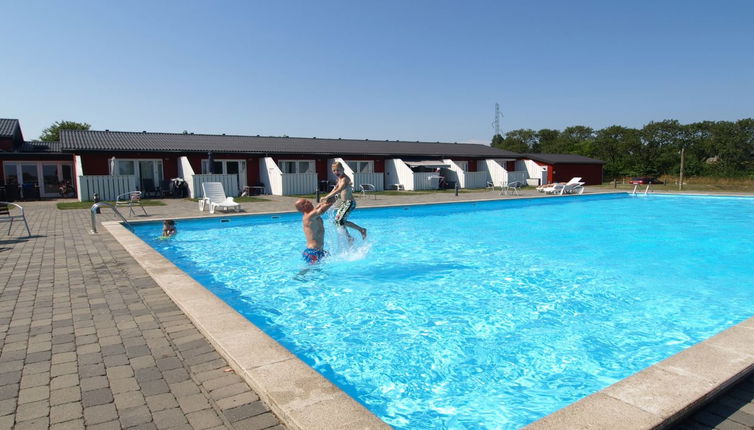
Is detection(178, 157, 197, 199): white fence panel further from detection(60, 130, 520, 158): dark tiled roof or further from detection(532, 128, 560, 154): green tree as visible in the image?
detection(532, 128, 560, 154): green tree

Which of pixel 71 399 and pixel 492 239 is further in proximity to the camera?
pixel 492 239

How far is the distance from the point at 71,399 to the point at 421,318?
3898mm

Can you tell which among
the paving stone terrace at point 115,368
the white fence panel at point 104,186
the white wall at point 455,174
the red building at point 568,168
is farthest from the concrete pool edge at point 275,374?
the red building at point 568,168

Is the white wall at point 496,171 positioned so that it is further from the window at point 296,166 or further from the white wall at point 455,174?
the window at point 296,166

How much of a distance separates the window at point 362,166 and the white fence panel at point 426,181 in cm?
336

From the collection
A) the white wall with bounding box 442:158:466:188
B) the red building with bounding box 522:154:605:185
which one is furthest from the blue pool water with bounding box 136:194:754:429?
the red building with bounding box 522:154:605:185

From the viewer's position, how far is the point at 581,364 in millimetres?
4516

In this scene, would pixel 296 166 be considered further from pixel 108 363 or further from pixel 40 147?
pixel 108 363

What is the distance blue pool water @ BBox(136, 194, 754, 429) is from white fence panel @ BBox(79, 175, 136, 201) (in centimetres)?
876

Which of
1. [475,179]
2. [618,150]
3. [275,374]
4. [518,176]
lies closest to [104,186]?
[275,374]

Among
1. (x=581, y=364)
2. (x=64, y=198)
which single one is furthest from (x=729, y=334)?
(x=64, y=198)

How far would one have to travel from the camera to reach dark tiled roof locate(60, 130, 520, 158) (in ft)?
72.3

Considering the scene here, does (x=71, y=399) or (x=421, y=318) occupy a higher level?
(x=71, y=399)

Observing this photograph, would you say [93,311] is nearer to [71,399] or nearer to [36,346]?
[36,346]
